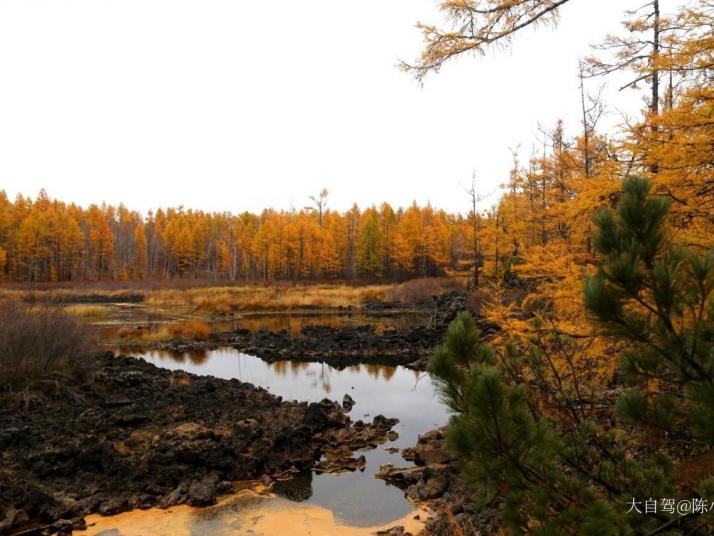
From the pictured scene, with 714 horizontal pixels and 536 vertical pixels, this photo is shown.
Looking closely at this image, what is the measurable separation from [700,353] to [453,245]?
73.1 meters

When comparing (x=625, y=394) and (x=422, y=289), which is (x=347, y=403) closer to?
(x=625, y=394)

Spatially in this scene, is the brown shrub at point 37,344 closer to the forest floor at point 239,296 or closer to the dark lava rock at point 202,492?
the dark lava rock at point 202,492

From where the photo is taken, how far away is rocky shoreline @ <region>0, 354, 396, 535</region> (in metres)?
7.45

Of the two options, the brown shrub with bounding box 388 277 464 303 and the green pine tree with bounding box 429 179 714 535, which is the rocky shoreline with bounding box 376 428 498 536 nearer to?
the green pine tree with bounding box 429 179 714 535

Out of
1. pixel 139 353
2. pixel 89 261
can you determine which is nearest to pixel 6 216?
pixel 89 261

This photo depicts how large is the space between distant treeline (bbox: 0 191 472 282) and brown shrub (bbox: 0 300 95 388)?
1855 inches

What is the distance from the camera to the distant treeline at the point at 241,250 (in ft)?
210

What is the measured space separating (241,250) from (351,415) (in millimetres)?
73817

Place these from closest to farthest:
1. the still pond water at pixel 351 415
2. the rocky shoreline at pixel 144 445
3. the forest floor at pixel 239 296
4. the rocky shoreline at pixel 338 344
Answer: the still pond water at pixel 351 415
the rocky shoreline at pixel 144 445
the rocky shoreline at pixel 338 344
the forest floor at pixel 239 296

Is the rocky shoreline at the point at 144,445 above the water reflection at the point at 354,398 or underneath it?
above

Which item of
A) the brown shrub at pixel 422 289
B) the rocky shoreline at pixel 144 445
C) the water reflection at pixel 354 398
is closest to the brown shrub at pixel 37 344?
the rocky shoreline at pixel 144 445

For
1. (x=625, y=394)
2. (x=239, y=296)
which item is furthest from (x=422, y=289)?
(x=625, y=394)

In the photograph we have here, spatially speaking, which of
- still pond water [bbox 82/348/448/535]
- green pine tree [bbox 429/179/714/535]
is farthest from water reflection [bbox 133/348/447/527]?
green pine tree [bbox 429/179/714/535]

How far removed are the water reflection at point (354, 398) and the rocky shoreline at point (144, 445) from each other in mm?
555
